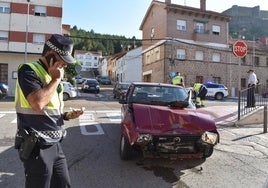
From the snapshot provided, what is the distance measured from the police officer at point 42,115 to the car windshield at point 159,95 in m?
3.65

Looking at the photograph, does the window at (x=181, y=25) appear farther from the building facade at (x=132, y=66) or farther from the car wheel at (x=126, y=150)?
the car wheel at (x=126, y=150)

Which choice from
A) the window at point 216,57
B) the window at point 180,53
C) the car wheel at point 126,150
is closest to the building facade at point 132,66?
the window at point 180,53

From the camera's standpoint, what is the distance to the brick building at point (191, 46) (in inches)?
1227

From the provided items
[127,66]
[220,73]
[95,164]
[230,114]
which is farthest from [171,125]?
[127,66]

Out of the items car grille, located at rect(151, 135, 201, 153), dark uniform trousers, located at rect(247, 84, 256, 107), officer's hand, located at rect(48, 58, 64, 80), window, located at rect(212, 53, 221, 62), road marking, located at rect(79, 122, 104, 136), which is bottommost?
road marking, located at rect(79, 122, 104, 136)

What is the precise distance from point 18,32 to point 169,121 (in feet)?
81.1

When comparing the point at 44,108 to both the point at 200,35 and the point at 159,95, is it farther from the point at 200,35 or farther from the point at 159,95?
the point at 200,35

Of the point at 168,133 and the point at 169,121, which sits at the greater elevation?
the point at 169,121

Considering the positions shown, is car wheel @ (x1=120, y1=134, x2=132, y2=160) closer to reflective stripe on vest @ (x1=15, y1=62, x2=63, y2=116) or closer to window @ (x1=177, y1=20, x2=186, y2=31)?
reflective stripe on vest @ (x1=15, y1=62, x2=63, y2=116)

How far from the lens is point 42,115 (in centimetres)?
235

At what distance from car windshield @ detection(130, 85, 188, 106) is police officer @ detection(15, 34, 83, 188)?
3.65m

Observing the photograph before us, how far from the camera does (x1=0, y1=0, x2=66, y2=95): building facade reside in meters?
25.4

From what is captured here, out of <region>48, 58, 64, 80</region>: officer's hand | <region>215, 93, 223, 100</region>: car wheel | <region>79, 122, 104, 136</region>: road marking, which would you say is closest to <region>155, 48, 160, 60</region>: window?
<region>215, 93, 223, 100</region>: car wheel

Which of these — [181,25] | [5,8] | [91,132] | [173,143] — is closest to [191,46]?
[181,25]
